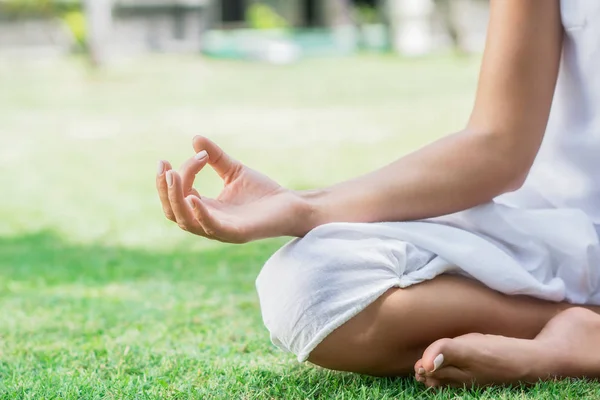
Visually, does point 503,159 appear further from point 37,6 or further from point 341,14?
point 341,14

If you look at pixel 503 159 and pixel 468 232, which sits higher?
pixel 503 159

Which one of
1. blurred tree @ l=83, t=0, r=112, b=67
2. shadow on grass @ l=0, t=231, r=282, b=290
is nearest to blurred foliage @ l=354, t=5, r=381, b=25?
blurred tree @ l=83, t=0, r=112, b=67

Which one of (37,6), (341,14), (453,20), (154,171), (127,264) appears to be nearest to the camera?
(127,264)

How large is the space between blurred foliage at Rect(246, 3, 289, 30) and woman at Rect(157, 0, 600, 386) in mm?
18542

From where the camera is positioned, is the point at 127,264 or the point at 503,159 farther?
the point at 127,264

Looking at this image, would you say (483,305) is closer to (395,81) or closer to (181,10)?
(395,81)

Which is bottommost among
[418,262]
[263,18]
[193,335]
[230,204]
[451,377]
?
[263,18]

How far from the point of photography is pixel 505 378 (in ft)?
5.52

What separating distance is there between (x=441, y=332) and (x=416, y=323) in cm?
6

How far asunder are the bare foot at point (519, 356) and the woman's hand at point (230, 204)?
322mm

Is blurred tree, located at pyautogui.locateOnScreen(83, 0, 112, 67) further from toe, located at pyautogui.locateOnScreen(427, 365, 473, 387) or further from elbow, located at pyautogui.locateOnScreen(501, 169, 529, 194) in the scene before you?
toe, located at pyautogui.locateOnScreen(427, 365, 473, 387)

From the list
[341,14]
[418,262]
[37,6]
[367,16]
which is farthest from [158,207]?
[367,16]

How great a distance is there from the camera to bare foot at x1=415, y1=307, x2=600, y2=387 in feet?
5.32

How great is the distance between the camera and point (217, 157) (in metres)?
1.69
